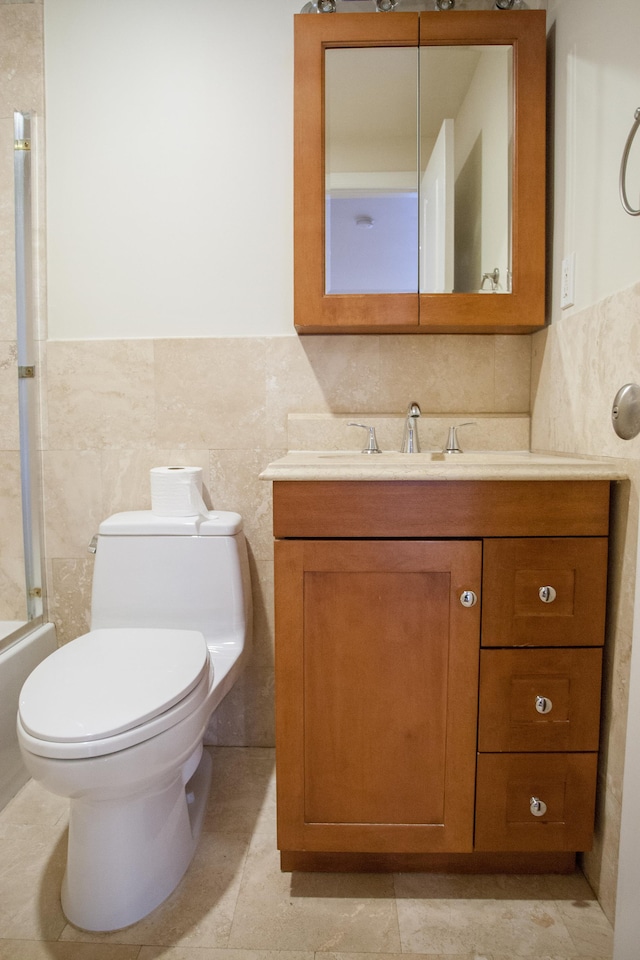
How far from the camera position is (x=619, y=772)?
1019 mm

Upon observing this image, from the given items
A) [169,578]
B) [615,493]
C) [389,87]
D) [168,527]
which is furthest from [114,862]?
[389,87]

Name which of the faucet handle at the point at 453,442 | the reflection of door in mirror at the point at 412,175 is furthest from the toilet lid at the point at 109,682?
the reflection of door in mirror at the point at 412,175

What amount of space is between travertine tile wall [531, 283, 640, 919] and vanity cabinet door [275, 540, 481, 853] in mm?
265

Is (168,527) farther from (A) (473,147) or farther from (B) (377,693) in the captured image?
(A) (473,147)

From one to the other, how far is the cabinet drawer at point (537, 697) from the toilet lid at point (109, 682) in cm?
57

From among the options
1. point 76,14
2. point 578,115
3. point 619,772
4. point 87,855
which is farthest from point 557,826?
point 76,14

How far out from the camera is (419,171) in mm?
1399

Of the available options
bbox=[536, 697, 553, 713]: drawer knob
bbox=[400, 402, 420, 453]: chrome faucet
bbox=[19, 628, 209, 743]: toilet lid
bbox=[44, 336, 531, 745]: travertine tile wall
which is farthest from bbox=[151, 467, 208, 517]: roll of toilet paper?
bbox=[536, 697, 553, 713]: drawer knob

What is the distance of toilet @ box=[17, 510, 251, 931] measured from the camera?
90cm

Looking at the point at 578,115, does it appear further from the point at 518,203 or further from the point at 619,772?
the point at 619,772

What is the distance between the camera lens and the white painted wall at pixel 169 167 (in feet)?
4.87

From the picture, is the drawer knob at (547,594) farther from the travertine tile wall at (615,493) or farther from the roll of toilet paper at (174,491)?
the roll of toilet paper at (174,491)

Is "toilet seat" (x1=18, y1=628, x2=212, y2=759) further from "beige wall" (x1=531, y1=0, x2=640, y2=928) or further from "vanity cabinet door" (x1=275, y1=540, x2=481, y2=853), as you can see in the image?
"beige wall" (x1=531, y1=0, x2=640, y2=928)

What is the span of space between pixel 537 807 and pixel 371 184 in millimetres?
1479
